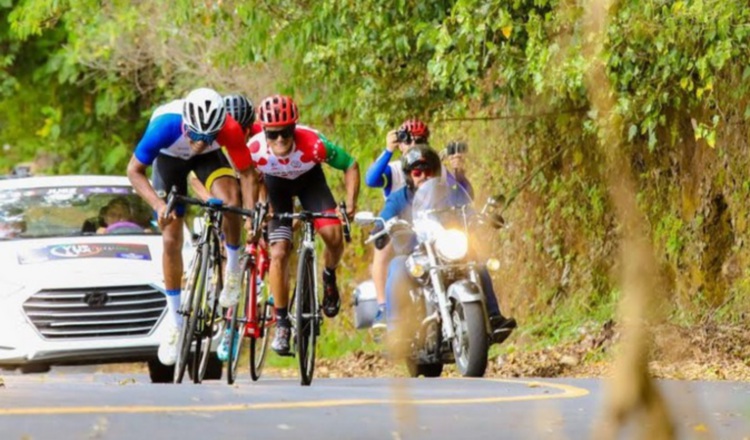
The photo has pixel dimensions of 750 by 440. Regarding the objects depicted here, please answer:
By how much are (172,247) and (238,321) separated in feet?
2.23

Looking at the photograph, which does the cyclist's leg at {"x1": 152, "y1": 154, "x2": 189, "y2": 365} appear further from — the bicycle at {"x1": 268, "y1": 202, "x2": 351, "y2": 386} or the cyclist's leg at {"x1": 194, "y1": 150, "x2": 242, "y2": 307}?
the bicycle at {"x1": 268, "y1": 202, "x2": 351, "y2": 386}

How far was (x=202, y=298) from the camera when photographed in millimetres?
13133

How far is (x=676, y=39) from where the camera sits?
13820 mm

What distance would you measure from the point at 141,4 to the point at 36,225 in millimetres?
9910

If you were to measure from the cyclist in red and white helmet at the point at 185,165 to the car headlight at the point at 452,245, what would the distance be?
5.19 feet

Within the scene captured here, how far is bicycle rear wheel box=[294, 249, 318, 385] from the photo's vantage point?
12617 millimetres

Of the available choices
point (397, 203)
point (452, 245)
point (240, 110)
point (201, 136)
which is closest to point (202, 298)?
point (201, 136)

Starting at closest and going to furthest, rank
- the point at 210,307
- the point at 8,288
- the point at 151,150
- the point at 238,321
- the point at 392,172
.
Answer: the point at 151,150
the point at 238,321
the point at 210,307
the point at 8,288
the point at 392,172

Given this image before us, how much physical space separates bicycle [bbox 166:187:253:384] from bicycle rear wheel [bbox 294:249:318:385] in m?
0.56

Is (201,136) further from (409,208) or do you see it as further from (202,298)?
(409,208)

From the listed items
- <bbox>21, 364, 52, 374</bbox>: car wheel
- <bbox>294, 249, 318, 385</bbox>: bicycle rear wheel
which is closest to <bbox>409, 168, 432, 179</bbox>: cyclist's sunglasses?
<bbox>294, 249, 318, 385</bbox>: bicycle rear wheel

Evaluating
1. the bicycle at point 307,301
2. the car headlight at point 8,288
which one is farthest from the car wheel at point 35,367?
the bicycle at point 307,301

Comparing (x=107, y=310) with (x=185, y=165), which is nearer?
(x=185, y=165)

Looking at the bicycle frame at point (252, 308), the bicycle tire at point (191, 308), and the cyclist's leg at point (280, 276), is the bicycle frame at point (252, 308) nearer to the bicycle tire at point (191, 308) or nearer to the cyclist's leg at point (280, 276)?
the cyclist's leg at point (280, 276)
